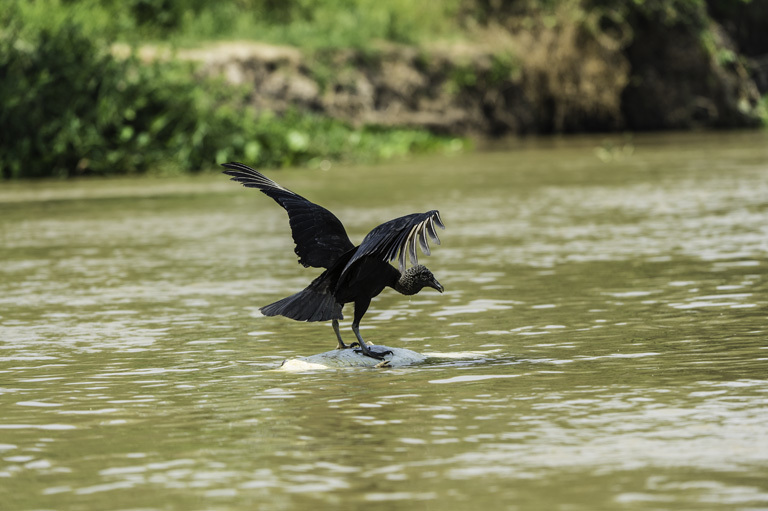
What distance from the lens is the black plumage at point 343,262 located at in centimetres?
702

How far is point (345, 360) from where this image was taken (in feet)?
24.9

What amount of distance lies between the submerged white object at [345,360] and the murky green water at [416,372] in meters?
0.10

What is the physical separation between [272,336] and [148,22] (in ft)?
78.8

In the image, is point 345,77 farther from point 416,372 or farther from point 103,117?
point 416,372

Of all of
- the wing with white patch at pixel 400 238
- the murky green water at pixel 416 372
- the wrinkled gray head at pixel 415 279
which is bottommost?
the murky green water at pixel 416 372

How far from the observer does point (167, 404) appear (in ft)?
22.1

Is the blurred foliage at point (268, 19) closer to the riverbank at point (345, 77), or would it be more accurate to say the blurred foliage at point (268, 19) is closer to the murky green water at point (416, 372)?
the riverbank at point (345, 77)

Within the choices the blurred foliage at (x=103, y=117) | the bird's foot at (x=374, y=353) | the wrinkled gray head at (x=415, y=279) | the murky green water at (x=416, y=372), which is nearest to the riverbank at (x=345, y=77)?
the blurred foliage at (x=103, y=117)

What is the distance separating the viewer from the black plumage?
7016 mm

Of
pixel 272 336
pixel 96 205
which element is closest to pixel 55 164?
pixel 96 205

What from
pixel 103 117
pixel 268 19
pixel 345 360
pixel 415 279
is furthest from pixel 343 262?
pixel 268 19

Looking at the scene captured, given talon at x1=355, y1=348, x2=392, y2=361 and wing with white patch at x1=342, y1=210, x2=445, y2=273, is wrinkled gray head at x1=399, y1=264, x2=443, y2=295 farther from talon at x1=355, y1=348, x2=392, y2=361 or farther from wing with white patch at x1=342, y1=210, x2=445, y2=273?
wing with white patch at x1=342, y1=210, x2=445, y2=273

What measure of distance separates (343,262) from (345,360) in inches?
20.6

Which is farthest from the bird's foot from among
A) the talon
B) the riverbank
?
the riverbank
